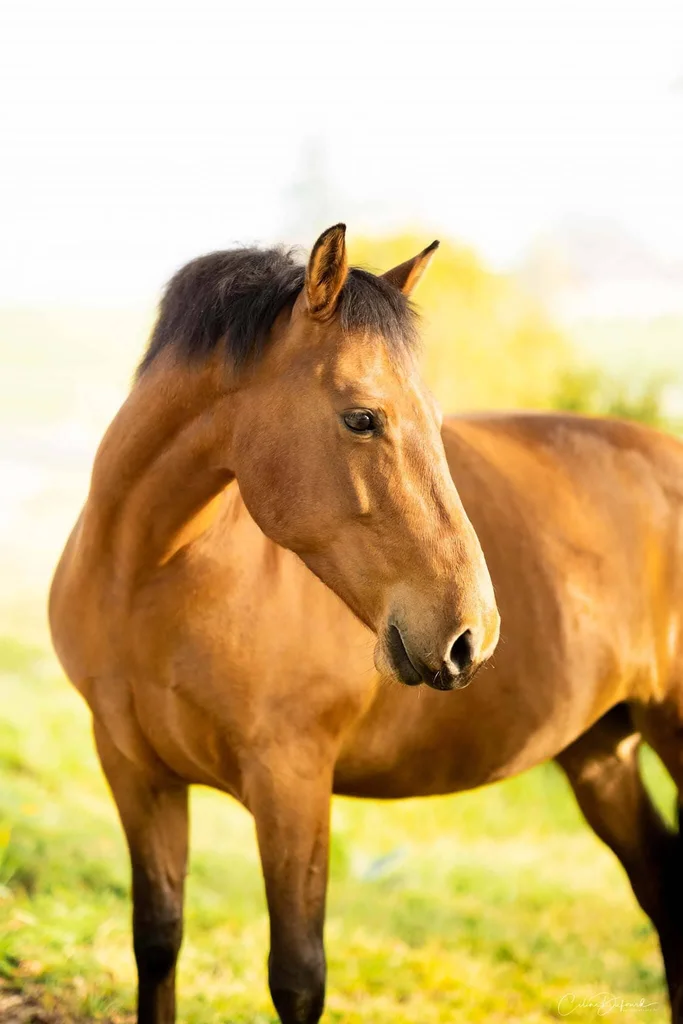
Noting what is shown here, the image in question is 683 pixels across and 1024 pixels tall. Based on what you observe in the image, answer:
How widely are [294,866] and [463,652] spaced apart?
34.2 inches

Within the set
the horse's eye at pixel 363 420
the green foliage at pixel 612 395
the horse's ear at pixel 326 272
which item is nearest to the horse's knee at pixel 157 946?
the horse's eye at pixel 363 420

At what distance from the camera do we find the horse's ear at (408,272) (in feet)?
8.53

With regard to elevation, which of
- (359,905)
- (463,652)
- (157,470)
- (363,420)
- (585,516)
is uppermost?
(363,420)

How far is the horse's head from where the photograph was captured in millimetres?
2174

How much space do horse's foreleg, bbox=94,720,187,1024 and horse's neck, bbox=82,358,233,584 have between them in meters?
0.68

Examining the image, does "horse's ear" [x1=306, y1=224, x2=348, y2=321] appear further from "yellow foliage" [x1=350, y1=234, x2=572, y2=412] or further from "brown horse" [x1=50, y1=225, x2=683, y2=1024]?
"yellow foliage" [x1=350, y1=234, x2=572, y2=412]

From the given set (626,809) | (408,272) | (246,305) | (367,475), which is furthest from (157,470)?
(626,809)

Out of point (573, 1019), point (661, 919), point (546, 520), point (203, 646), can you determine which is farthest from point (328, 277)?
point (573, 1019)

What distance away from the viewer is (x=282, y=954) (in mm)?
2699

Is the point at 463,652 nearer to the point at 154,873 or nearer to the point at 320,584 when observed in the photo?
the point at 320,584

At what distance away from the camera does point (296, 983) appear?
106 inches

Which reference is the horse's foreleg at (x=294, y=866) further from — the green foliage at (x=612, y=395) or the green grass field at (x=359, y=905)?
the green foliage at (x=612, y=395)

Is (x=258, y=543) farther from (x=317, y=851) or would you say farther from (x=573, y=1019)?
(x=573, y=1019)

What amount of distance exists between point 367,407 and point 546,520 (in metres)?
1.30
